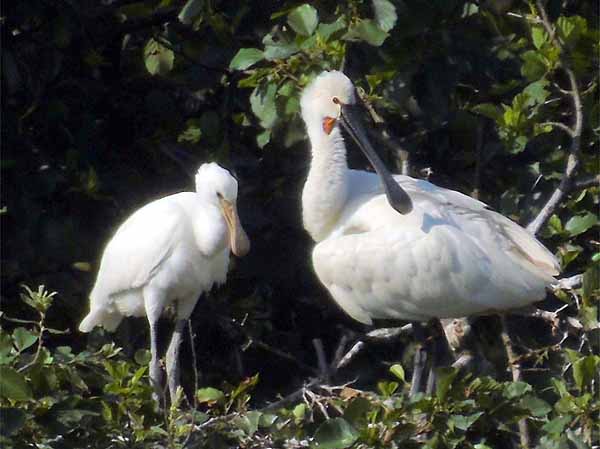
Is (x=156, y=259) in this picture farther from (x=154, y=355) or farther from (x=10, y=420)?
(x=10, y=420)

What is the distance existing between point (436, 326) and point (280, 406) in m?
1.01

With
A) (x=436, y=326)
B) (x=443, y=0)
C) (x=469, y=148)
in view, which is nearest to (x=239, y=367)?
(x=436, y=326)

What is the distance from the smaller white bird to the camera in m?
6.12

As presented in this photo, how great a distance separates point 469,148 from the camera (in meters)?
6.14

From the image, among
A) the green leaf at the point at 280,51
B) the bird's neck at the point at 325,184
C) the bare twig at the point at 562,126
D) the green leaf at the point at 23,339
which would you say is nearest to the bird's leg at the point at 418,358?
the bird's neck at the point at 325,184

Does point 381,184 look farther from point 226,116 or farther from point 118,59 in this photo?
point 118,59

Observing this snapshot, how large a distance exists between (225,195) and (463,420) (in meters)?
1.66

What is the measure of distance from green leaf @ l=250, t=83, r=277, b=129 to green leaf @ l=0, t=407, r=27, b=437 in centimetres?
166

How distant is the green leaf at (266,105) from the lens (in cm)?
566

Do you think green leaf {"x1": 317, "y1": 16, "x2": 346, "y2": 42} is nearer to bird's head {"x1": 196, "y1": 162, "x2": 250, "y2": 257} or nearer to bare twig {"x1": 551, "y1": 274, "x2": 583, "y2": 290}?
bird's head {"x1": 196, "y1": 162, "x2": 250, "y2": 257}

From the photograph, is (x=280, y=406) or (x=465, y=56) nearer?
(x=280, y=406)

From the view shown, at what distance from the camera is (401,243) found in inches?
223

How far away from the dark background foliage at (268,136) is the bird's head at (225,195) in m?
0.12

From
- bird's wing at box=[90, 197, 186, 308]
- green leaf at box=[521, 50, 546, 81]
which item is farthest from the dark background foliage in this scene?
bird's wing at box=[90, 197, 186, 308]
